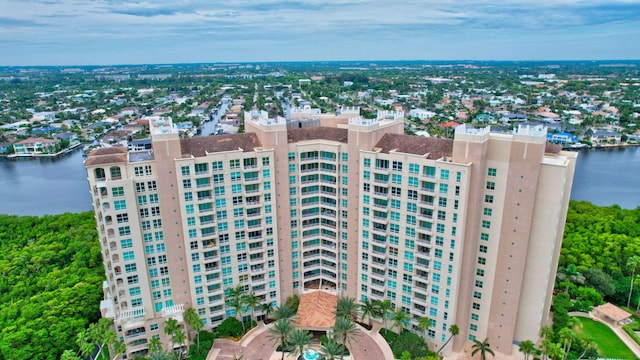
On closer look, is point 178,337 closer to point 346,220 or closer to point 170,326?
point 170,326

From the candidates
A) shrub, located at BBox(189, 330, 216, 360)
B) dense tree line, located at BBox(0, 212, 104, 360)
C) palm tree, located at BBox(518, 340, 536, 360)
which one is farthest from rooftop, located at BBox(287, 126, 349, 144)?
dense tree line, located at BBox(0, 212, 104, 360)

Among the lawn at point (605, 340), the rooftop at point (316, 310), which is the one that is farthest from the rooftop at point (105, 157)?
the lawn at point (605, 340)

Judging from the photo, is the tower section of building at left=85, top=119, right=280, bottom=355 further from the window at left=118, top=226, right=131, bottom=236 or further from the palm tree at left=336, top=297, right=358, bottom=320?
the palm tree at left=336, top=297, right=358, bottom=320

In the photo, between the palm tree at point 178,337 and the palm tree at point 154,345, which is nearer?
the palm tree at point 154,345

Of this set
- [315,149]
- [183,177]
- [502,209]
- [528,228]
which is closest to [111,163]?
[183,177]

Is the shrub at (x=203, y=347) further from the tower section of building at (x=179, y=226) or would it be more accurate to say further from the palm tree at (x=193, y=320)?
the tower section of building at (x=179, y=226)

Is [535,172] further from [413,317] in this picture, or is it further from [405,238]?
[413,317]
